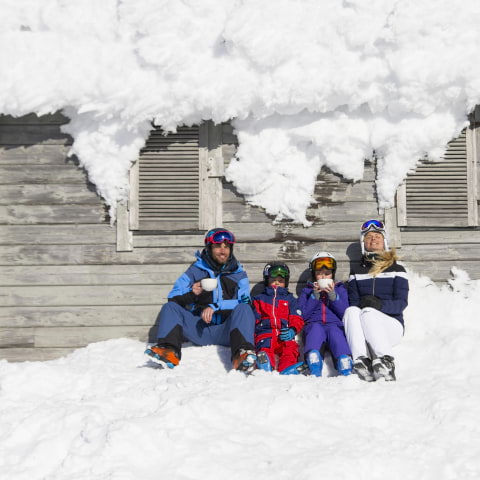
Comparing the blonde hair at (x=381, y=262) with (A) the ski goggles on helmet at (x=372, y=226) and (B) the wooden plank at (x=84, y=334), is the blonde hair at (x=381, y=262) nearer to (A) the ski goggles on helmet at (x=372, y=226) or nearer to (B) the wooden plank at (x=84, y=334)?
(A) the ski goggles on helmet at (x=372, y=226)

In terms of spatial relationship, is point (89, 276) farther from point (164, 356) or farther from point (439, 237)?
point (439, 237)

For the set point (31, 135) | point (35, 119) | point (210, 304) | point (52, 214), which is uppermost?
point (35, 119)

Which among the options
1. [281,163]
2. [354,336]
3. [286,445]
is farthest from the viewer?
[281,163]

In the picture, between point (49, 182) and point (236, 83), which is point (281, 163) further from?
point (49, 182)

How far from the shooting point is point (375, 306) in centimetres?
509

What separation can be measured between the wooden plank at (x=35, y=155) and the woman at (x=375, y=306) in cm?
356

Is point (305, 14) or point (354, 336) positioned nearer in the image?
point (354, 336)

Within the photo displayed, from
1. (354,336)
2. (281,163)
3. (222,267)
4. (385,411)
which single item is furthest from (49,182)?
(385,411)

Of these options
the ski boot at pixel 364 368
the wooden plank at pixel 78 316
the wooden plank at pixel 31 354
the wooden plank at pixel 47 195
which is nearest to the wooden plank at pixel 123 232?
the wooden plank at pixel 47 195

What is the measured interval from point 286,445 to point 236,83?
379 cm

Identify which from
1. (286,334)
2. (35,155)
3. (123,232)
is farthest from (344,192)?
(35,155)

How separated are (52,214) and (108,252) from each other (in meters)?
0.80

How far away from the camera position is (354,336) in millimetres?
4773

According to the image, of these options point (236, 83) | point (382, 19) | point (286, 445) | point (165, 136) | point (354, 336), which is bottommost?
point (286, 445)
